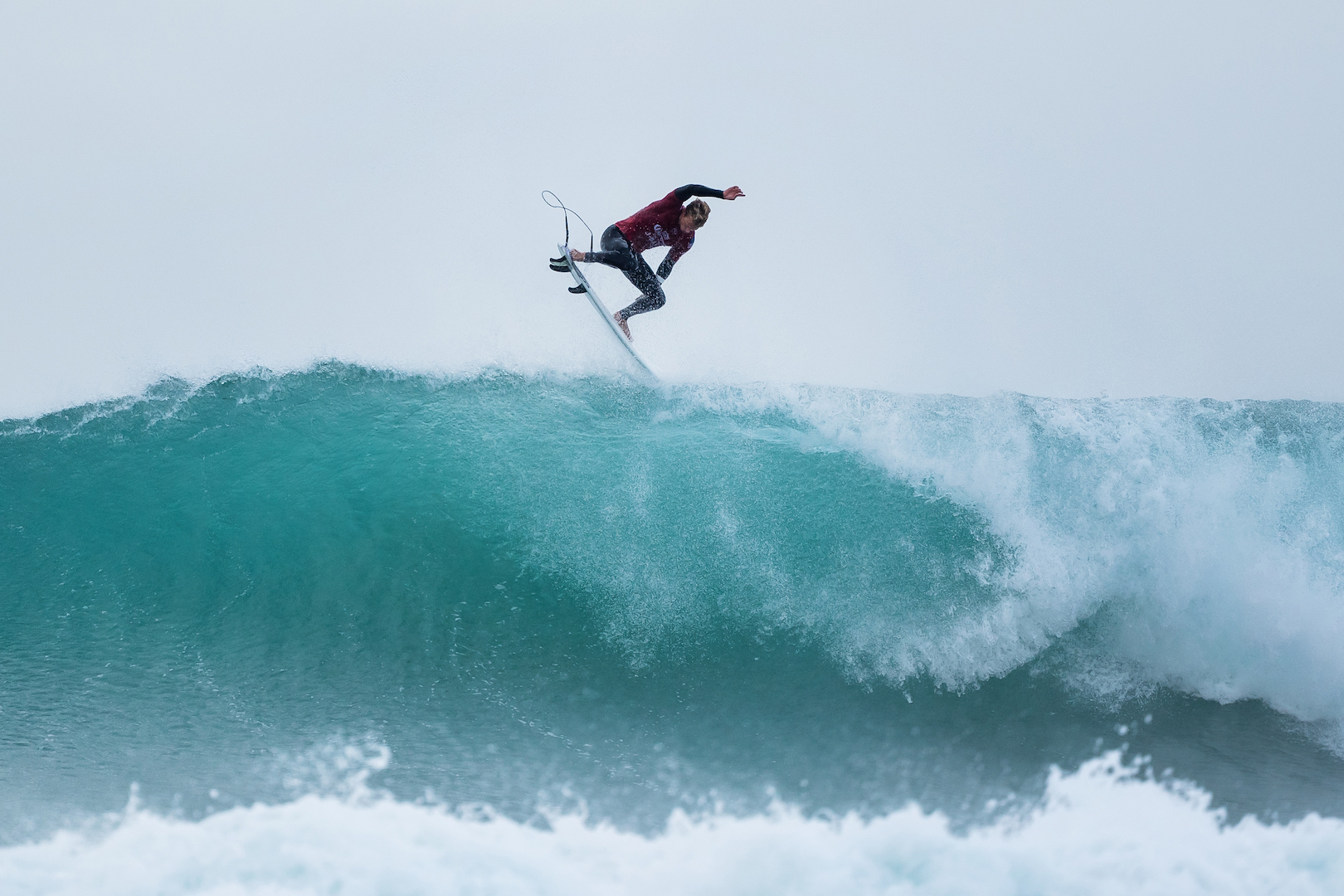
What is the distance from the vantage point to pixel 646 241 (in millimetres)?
4566

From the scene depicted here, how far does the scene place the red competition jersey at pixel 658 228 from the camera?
445cm

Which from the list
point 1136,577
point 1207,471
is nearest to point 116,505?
point 1136,577

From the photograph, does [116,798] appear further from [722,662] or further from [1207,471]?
[1207,471]

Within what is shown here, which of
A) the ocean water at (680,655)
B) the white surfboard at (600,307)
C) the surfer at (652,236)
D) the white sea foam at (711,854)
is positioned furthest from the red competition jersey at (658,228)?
the white sea foam at (711,854)

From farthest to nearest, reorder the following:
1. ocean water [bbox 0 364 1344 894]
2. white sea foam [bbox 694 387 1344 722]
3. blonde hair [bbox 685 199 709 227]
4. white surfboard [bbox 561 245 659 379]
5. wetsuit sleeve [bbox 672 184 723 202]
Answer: white surfboard [bbox 561 245 659 379], blonde hair [bbox 685 199 709 227], wetsuit sleeve [bbox 672 184 723 202], white sea foam [bbox 694 387 1344 722], ocean water [bbox 0 364 1344 894]

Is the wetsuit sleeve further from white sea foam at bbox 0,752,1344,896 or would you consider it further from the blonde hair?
white sea foam at bbox 0,752,1344,896

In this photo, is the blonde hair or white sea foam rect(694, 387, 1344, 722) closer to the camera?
white sea foam rect(694, 387, 1344, 722)

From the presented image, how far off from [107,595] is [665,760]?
328 centimetres

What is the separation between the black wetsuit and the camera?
445cm

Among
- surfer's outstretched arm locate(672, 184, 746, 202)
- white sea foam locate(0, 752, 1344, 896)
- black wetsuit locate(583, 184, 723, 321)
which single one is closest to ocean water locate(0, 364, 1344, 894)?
white sea foam locate(0, 752, 1344, 896)

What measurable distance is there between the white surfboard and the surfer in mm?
61

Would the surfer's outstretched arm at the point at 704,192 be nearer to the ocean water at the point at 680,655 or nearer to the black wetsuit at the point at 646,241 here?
the black wetsuit at the point at 646,241

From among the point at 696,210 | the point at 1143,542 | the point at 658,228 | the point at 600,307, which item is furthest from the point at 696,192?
the point at 1143,542

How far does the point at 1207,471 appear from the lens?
446 centimetres
